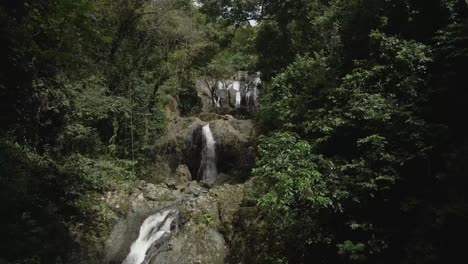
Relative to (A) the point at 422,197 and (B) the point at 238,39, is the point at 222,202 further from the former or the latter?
(B) the point at 238,39

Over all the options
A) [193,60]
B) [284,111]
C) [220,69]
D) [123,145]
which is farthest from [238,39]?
[284,111]

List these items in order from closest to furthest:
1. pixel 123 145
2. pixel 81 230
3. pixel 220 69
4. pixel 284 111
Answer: pixel 81 230 < pixel 284 111 < pixel 123 145 < pixel 220 69

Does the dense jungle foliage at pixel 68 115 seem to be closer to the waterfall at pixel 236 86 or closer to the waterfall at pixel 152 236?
the waterfall at pixel 152 236

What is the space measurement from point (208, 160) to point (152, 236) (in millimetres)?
6674

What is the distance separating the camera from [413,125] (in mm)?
7219

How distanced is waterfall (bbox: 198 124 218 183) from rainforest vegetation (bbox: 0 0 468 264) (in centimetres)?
400

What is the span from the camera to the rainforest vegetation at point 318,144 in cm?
693

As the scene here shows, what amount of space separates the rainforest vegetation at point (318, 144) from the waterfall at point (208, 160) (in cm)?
400

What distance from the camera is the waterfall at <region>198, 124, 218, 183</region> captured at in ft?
54.4

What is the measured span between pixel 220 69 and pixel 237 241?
1409cm

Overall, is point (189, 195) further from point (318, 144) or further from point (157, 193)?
point (318, 144)

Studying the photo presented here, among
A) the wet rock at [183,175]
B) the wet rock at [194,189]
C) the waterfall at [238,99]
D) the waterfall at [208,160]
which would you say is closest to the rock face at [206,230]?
the wet rock at [194,189]

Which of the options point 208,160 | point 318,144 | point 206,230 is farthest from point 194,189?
point 318,144

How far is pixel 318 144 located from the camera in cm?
914
